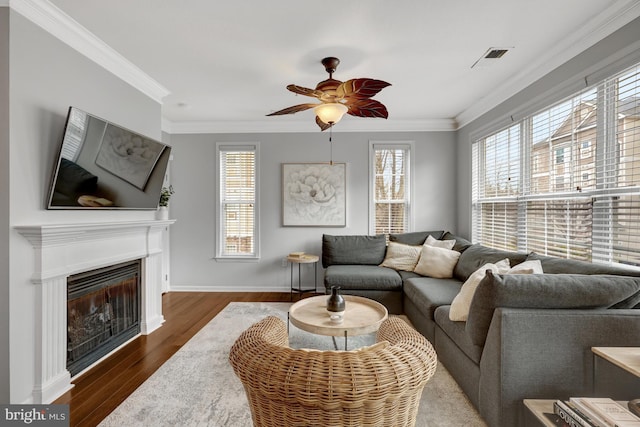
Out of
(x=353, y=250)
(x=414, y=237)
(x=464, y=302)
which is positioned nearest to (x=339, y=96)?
(x=464, y=302)

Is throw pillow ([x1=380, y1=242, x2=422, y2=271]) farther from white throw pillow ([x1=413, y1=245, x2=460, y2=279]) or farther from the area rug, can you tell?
the area rug

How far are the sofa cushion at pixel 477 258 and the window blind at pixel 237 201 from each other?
290cm

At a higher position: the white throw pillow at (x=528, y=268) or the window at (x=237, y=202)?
the window at (x=237, y=202)

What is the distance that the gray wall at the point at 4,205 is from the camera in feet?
5.90

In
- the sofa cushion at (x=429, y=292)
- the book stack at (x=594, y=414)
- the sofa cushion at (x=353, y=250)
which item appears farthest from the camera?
the sofa cushion at (x=353, y=250)

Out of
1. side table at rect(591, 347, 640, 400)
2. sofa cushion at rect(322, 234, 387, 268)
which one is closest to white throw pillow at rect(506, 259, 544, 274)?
side table at rect(591, 347, 640, 400)

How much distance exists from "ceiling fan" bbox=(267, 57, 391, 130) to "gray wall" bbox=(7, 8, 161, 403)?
1.66 meters

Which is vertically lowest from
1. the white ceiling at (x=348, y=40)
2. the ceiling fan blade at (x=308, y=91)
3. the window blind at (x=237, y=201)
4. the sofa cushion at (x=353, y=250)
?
the sofa cushion at (x=353, y=250)

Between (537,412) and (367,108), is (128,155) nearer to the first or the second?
(367,108)

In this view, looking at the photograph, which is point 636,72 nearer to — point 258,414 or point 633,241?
point 633,241

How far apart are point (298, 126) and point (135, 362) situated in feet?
11.5

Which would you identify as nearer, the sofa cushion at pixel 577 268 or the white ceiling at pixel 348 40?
the sofa cushion at pixel 577 268

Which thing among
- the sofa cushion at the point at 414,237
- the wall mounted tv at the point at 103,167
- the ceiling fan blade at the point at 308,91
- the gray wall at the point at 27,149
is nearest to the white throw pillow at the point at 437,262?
the sofa cushion at the point at 414,237

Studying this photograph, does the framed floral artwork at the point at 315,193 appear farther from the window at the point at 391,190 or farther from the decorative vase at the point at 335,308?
the decorative vase at the point at 335,308
